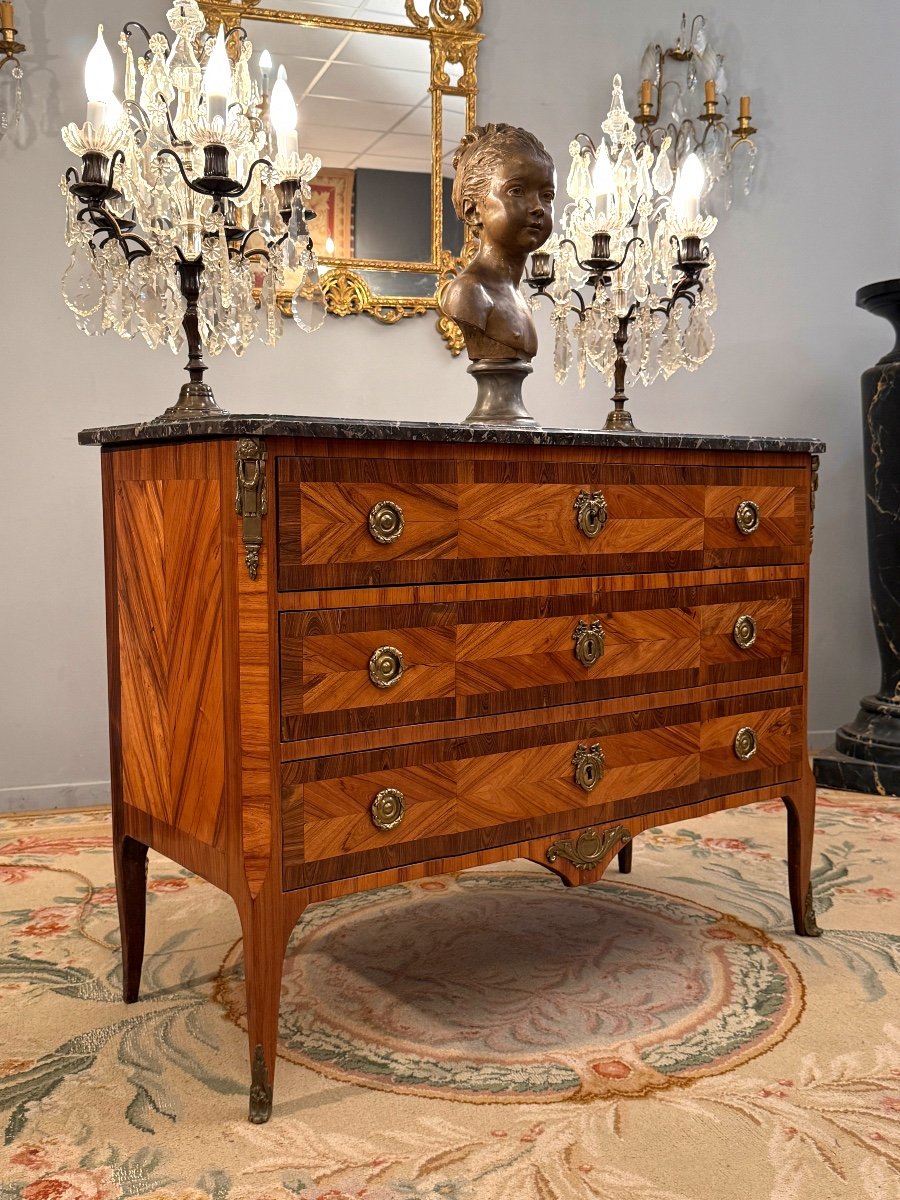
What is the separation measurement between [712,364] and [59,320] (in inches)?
96.9

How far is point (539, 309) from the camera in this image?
14.0 ft

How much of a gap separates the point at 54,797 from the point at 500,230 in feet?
8.24

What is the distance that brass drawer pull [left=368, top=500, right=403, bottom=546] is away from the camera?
1.93 m

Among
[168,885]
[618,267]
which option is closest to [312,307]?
[618,267]

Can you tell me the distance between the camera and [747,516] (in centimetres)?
252

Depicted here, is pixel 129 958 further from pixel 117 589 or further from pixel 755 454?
pixel 755 454

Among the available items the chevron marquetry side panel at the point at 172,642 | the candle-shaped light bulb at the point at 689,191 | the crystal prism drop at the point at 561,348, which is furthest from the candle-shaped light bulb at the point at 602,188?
the chevron marquetry side panel at the point at 172,642

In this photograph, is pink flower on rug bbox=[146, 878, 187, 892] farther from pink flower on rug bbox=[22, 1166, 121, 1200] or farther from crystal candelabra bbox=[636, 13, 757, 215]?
crystal candelabra bbox=[636, 13, 757, 215]

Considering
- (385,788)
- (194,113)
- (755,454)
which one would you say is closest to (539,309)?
(194,113)

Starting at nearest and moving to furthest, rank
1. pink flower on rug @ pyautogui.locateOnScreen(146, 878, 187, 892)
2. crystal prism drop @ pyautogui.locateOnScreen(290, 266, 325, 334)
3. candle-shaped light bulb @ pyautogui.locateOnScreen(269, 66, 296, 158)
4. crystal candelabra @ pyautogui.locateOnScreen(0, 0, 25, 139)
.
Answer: candle-shaped light bulb @ pyautogui.locateOnScreen(269, 66, 296, 158)
pink flower on rug @ pyautogui.locateOnScreen(146, 878, 187, 892)
crystal candelabra @ pyautogui.locateOnScreen(0, 0, 25, 139)
crystal prism drop @ pyautogui.locateOnScreen(290, 266, 325, 334)

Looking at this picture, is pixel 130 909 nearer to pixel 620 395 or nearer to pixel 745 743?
pixel 745 743

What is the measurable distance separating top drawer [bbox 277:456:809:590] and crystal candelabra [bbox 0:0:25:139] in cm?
254

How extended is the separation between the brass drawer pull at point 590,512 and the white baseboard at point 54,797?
233 centimetres

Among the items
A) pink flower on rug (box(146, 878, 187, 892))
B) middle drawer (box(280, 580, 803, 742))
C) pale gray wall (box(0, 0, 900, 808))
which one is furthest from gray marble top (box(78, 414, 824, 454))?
pale gray wall (box(0, 0, 900, 808))
